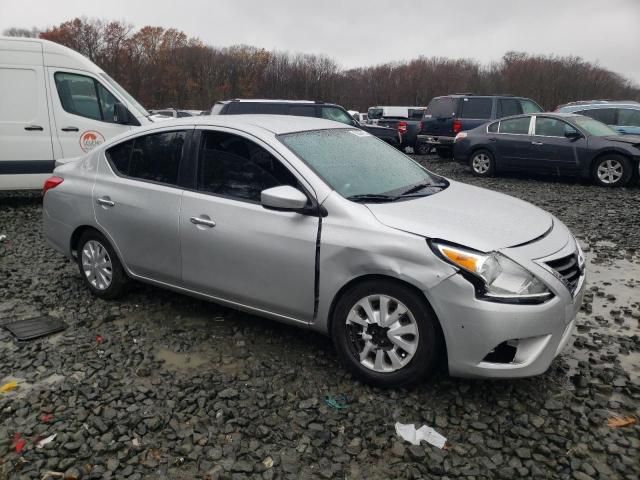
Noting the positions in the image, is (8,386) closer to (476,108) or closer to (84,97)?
(84,97)

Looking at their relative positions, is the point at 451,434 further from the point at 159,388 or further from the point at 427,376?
the point at 159,388

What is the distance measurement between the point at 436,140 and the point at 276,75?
61622 mm

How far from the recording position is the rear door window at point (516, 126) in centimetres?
1222

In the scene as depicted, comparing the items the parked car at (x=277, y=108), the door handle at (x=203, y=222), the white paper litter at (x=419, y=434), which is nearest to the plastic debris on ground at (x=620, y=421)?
the white paper litter at (x=419, y=434)

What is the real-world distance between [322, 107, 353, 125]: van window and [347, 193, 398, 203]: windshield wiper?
9253 millimetres

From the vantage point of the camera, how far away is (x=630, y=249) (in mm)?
6613

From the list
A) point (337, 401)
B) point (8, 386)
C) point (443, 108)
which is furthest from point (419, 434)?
point (443, 108)

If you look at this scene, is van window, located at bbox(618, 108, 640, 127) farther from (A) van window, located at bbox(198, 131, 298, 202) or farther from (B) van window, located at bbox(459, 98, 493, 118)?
(A) van window, located at bbox(198, 131, 298, 202)

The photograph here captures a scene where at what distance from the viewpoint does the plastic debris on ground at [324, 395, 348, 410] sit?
321 centimetres

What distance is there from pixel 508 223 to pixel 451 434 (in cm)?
135

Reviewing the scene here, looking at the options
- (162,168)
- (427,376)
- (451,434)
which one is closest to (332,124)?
(162,168)

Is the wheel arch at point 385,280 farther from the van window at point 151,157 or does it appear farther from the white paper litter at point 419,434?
the van window at point 151,157

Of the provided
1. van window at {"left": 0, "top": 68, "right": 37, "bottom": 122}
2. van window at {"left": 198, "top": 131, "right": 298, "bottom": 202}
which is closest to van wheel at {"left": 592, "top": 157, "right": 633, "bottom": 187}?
van window at {"left": 198, "top": 131, "right": 298, "bottom": 202}

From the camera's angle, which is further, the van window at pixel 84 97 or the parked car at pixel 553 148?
the parked car at pixel 553 148
